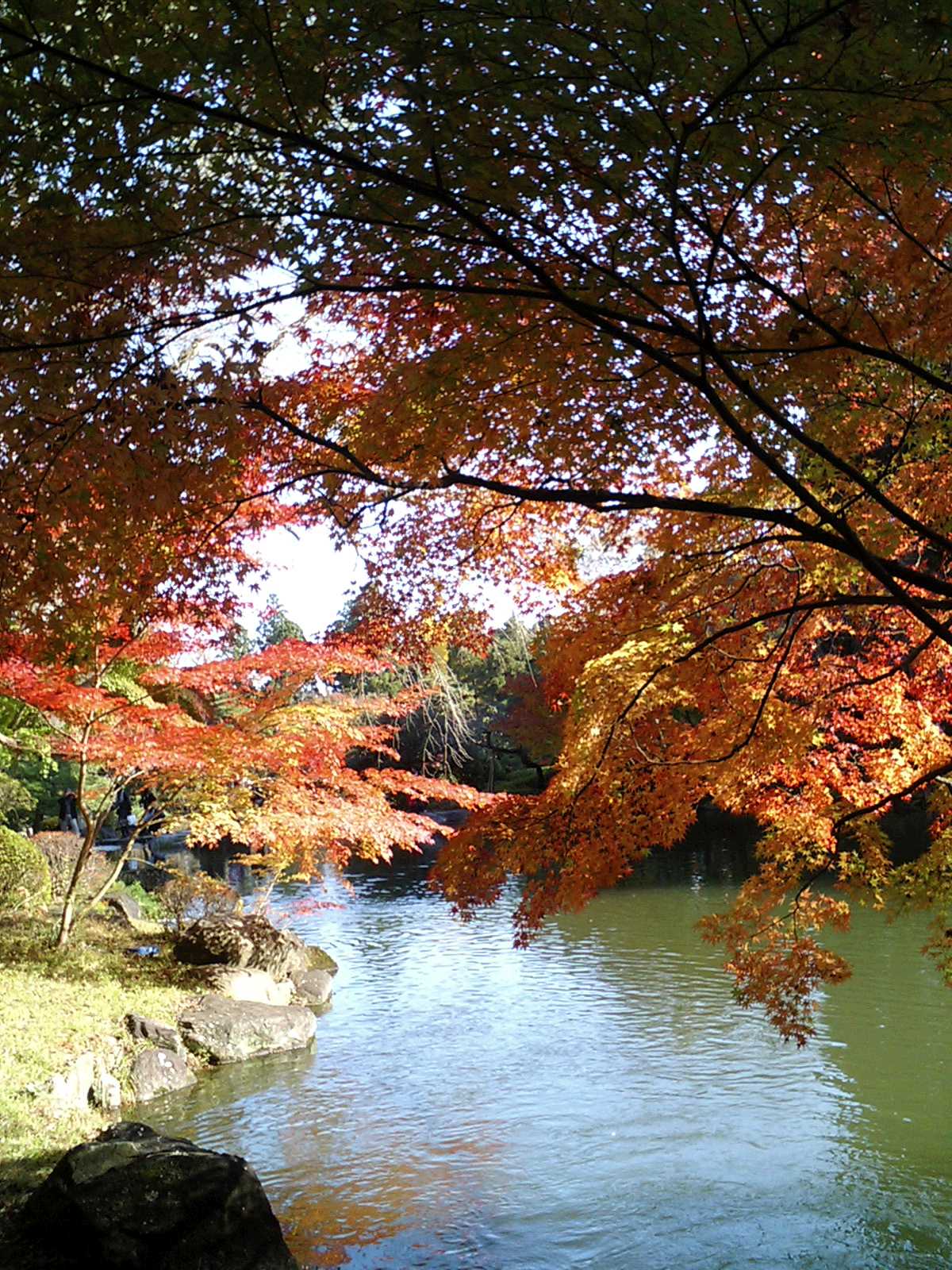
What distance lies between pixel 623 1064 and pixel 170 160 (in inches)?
318

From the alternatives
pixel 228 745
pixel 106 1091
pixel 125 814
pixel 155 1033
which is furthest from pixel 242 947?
pixel 125 814

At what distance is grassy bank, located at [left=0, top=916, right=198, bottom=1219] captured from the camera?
6.34 m

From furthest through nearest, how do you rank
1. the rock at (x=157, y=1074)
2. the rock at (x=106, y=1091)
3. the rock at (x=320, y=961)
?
the rock at (x=320, y=961) < the rock at (x=157, y=1074) < the rock at (x=106, y=1091)

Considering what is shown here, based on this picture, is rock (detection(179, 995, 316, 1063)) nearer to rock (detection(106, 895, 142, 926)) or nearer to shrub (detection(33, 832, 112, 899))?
rock (detection(106, 895, 142, 926))

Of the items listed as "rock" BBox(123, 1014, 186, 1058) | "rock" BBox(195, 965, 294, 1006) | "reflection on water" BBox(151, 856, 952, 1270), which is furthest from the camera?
"rock" BBox(195, 965, 294, 1006)

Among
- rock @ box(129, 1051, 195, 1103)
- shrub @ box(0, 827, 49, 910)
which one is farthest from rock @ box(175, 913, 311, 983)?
rock @ box(129, 1051, 195, 1103)

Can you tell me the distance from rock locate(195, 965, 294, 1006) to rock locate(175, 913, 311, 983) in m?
0.23

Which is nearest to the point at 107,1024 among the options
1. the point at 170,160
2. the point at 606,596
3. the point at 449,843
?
the point at 449,843

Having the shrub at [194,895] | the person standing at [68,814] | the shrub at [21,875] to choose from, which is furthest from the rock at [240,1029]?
the person standing at [68,814]

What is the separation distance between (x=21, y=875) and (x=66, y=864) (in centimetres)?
240

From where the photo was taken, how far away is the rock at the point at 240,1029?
359 inches

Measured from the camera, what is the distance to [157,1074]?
8.30 m

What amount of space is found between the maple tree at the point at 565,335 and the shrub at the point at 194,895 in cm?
902

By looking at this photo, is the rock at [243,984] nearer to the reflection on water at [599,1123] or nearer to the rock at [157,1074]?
the reflection on water at [599,1123]
